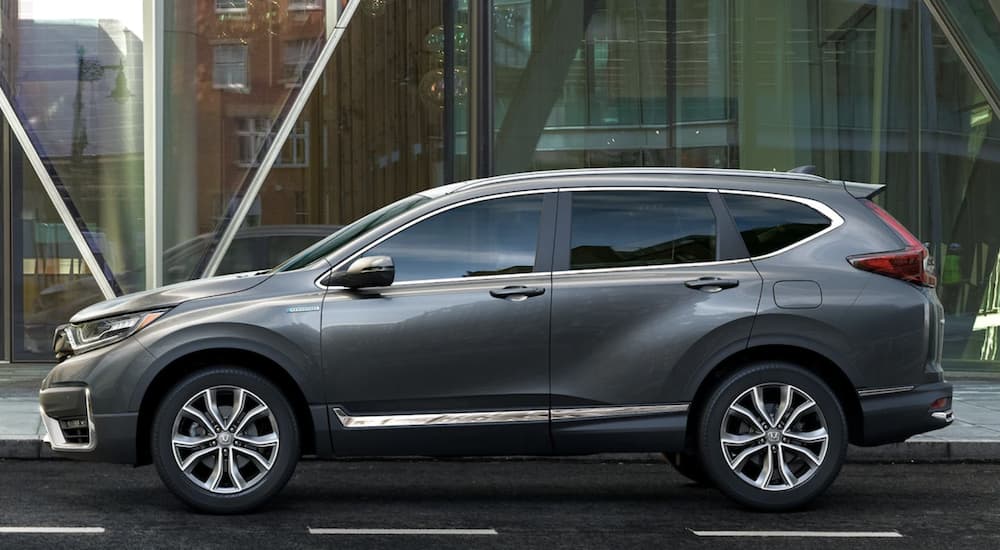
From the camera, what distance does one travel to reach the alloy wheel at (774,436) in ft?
23.6

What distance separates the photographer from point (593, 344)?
7.17m

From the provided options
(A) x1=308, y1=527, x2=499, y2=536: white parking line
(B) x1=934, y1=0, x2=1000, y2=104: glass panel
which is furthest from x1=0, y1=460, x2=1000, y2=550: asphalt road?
(B) x1=934, y1=0, x2=1000, y2=104: glass panel

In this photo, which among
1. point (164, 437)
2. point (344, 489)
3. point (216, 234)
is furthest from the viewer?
point (216, 234)

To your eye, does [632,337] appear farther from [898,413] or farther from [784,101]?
[784,101]

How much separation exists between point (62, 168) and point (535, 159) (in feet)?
16.4

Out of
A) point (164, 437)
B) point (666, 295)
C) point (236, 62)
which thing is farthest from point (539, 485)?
point (236, 62)

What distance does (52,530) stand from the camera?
661 centimetres

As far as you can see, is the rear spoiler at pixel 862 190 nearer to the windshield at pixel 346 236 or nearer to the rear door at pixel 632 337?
the rear door at pixel 632 337

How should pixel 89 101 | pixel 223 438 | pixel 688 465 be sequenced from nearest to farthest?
pixel 223 438 < pixel 688 465 < pixel 89 101

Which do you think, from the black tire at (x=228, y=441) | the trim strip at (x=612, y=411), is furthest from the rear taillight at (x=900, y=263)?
the black tire at (x=228, y=441)

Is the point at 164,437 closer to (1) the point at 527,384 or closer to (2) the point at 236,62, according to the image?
(1) the point at 527,384

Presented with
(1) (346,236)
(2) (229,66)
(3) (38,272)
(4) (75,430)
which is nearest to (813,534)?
(1) (346,236)

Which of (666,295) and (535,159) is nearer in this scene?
(666,295)

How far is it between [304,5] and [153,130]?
6.76ft
